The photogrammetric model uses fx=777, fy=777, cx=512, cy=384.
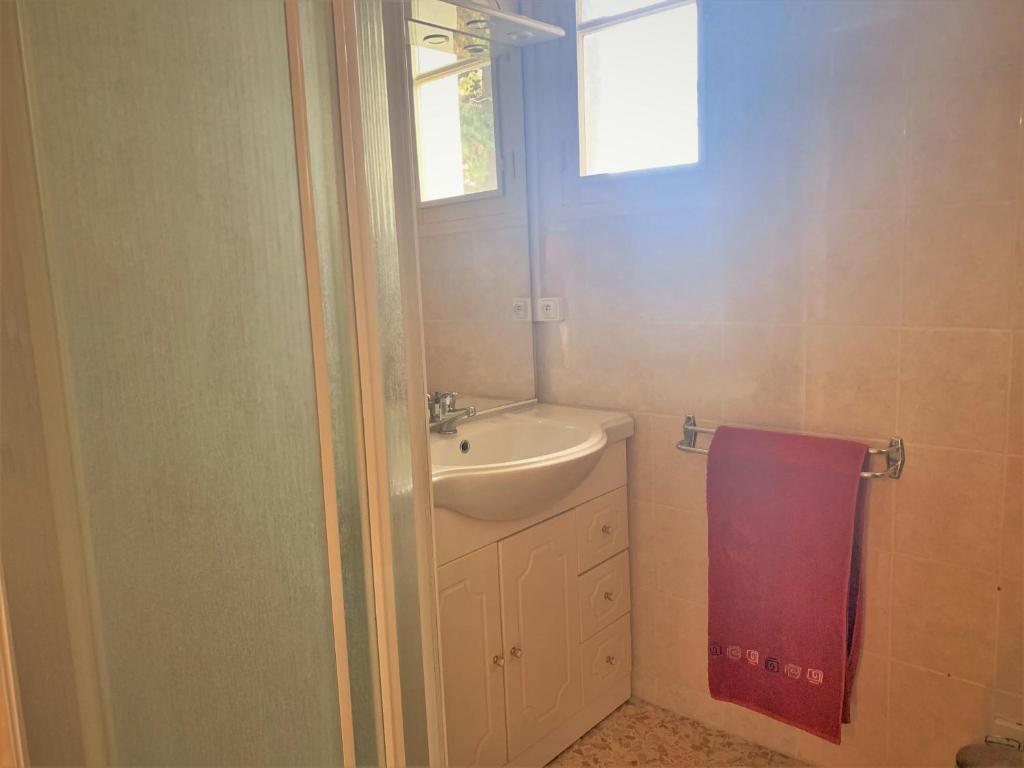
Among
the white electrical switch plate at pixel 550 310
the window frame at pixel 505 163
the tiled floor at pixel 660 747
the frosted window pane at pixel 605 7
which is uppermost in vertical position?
the frosted window pane at pixel 605 7

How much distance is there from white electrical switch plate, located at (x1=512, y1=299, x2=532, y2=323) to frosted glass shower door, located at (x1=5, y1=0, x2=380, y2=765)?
4.83ft

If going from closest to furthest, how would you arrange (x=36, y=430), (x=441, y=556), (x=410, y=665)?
(x=36, y=430) → (x=410, y=665) → (x=441, y=556)

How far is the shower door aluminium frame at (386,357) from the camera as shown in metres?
0.83

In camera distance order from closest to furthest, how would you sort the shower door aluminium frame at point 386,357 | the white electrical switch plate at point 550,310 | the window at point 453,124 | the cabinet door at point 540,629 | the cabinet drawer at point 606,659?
the shower door aluminium frame at point 386,357 < the cabinet door at point 540,629 < the window at point 453,124 < the cabinet drawer at point 606,659 < the white electrical switch plate at point 550,310

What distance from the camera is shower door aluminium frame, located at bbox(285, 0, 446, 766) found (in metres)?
0.83

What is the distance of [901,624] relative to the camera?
6.03 ft

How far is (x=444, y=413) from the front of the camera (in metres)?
2.07

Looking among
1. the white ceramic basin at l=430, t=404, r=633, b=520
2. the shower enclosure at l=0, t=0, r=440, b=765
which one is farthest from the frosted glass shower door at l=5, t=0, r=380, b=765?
the white ceramic basin at l=430, t=404, r=633, b=520

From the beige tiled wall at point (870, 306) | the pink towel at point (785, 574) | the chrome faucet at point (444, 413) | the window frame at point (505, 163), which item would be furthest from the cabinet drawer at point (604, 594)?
the window frame at point (505, 163)

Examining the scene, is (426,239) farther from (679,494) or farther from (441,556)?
Result: (679,494)

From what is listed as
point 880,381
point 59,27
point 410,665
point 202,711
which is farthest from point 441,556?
point 59,27

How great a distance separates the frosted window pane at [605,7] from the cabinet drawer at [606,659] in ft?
5.58

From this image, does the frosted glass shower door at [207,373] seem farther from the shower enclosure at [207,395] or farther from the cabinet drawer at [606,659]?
the cabinet drawer at [606,659]

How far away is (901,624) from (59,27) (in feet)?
6.44
